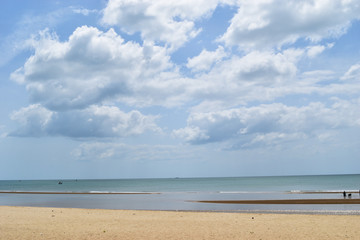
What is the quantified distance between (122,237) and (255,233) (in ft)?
24.0

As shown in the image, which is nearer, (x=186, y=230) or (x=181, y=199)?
(x=186, y=230)

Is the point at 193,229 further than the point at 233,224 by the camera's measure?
No

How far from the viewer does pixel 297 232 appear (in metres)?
18.8

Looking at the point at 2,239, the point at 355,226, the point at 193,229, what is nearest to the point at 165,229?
the point at 193,229

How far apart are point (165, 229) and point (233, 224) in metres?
4.87

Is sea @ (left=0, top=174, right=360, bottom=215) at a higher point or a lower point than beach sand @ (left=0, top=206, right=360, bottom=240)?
lower

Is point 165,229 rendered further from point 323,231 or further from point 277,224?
point 323,231

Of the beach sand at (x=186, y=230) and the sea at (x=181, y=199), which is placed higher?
the beach sand at (x=186, y=230)

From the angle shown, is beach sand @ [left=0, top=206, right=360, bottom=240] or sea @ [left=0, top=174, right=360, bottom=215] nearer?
beach sand @ [left=0, top=206, right=360, bottom=240]

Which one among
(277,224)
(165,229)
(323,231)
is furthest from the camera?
(277,224)

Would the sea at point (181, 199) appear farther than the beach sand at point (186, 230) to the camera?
Yes

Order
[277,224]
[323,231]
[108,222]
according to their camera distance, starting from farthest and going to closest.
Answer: [108,222]
[277,224]
[323,231]

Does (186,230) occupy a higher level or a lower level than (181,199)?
higher

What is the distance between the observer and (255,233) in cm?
1850
